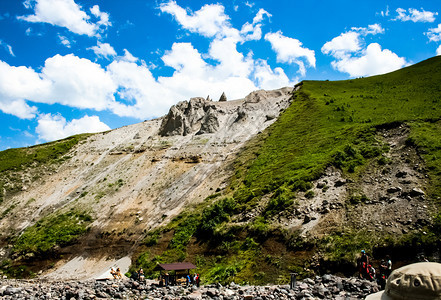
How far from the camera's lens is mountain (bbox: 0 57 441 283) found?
73.4ft

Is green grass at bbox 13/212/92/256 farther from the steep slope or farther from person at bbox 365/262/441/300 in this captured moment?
person at bbox 365/262/441/300

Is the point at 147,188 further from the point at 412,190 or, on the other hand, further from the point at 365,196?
the point at 412,190

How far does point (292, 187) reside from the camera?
30625mm

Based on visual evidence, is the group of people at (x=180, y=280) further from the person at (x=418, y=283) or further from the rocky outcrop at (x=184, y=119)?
the rocky outcrop at (x=184, y=119)

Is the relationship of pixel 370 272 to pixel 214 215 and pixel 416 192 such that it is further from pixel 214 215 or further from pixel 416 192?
pixel 214 215

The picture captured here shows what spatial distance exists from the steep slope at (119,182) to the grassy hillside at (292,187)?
5311 millimetres

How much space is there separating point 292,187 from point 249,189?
608 cm

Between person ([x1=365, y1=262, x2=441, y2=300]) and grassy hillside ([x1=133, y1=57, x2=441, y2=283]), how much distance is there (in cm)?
1620

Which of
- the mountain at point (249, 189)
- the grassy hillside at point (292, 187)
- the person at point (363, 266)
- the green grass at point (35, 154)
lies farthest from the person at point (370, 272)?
the green grass at point (35, 154)

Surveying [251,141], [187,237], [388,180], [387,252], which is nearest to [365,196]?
[388,180]

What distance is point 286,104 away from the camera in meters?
66.9

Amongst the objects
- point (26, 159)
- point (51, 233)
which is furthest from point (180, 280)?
point (26, 159)

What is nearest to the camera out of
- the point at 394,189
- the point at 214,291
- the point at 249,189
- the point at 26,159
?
the point at 214,291

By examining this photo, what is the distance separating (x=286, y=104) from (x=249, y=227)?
44.5 metres
